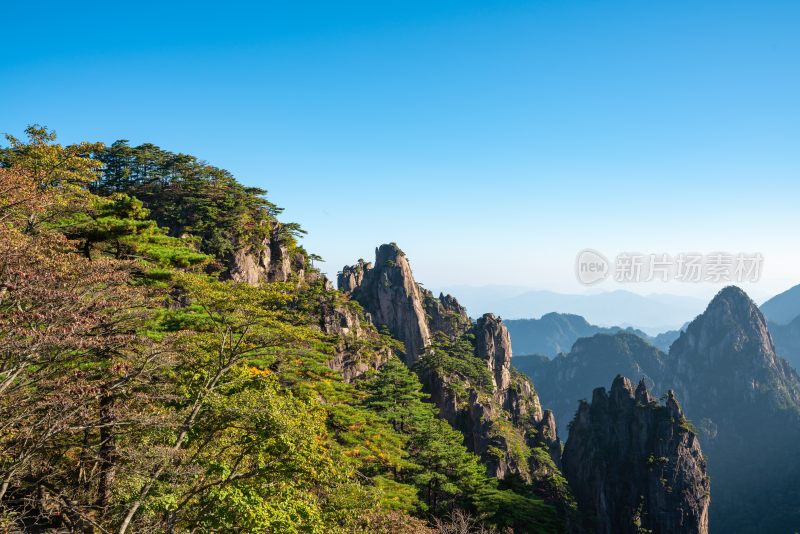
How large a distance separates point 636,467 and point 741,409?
12259 centimetres

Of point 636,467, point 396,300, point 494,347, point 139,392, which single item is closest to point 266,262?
point 396,300

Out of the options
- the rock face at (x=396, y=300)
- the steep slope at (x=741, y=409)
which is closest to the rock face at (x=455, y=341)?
the rock face at (x=396, y=300)

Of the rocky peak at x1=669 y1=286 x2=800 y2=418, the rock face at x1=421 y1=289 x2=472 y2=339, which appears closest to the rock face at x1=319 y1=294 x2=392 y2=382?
the rock face at x1=421 y1=289 x2=472 y2=339

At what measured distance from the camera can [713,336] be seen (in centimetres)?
18188

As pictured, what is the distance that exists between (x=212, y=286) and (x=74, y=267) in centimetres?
514

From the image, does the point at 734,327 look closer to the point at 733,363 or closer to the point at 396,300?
the point at 733,363

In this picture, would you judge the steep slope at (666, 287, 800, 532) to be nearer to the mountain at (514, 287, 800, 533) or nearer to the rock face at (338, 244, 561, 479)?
the mountain at (514, 287, 800, 533)

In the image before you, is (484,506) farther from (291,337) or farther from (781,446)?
(781,446)

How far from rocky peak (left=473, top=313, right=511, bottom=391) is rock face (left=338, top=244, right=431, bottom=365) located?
1057 cm

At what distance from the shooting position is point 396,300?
91.1 meters

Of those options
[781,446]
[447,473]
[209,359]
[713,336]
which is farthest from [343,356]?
[713,336]

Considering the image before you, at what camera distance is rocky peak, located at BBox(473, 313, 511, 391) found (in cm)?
8800

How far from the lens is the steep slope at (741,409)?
11675 centimetres

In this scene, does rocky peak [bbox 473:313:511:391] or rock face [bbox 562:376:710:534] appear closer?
rock face [bbox 562:376:710:534]
